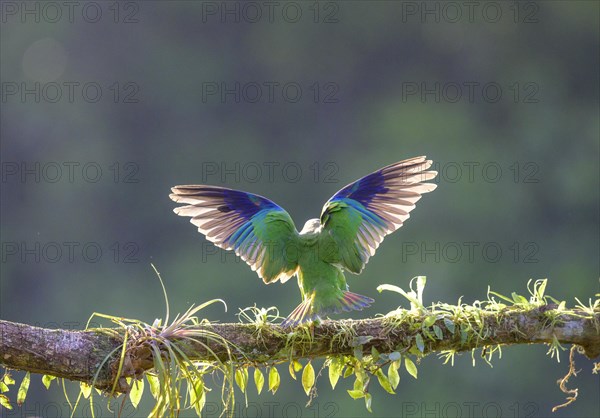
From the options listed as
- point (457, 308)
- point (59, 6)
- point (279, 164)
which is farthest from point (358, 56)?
point (457, 308)

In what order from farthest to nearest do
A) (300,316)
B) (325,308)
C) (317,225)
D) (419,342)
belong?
1. (317,225)
2. (325,308)
3. (300,316)
4. (419,342)

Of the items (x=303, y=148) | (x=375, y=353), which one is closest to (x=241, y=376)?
(x=375, y=353)

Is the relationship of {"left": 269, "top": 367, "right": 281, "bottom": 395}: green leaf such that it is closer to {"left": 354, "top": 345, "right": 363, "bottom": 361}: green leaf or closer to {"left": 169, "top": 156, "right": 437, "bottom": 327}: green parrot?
{"left": 354, "top": 345, "right": 363, "bottom": 361}: green leaf

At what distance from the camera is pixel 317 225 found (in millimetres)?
3037

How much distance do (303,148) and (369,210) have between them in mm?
8733

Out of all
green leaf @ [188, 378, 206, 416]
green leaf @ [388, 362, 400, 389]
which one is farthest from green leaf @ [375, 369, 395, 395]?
green leaf @ [188, 378, 206, 416]

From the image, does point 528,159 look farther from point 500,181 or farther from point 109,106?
point 109,106

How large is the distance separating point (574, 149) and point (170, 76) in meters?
4.94

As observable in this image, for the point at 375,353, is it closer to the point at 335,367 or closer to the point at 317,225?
the point at 335,367

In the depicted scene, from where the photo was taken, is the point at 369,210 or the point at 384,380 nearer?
the point at 384,380

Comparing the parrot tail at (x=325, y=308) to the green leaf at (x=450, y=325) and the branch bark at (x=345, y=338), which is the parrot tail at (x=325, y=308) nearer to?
the branch bark at (x=345, y=338)

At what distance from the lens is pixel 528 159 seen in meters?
11.6

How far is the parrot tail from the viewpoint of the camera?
2.56 meters

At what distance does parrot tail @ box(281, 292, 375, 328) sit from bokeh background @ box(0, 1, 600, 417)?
23.1 ft
